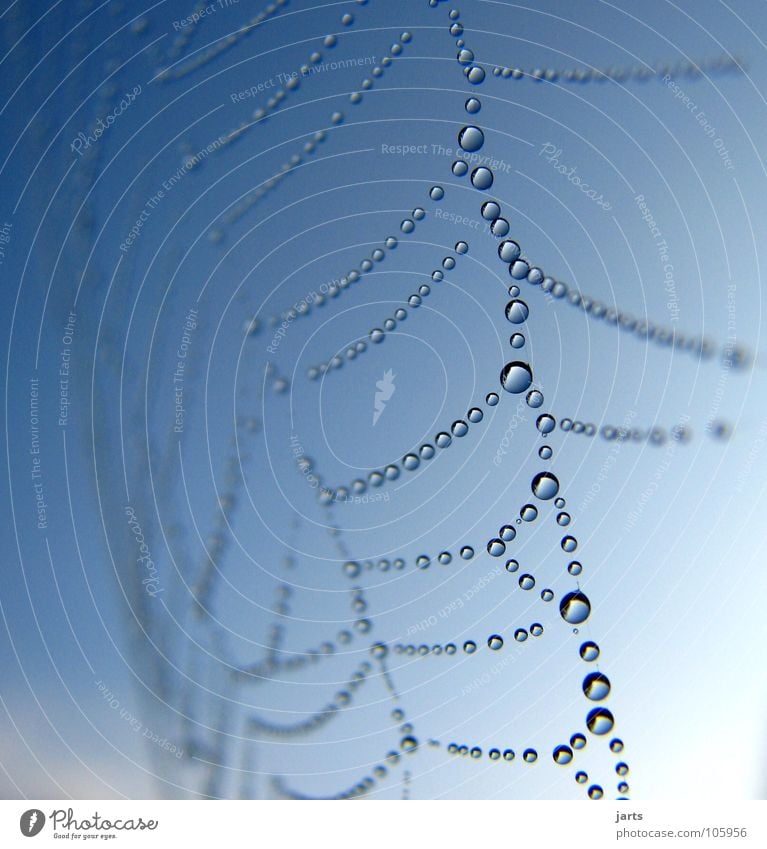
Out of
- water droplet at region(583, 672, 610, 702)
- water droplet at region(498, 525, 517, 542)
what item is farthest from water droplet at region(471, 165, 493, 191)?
water droplet at region(583, 672, 610, 702)

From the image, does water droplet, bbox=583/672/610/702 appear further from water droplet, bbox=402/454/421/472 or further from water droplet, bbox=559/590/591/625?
water droplet, bbox=402/454/421/472

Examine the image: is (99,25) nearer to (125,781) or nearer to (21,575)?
(21,575)

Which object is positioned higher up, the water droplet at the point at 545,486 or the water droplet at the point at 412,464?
the water droplet at the point at 412,464

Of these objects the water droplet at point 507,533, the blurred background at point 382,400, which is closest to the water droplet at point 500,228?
the blurred background at point 382,400

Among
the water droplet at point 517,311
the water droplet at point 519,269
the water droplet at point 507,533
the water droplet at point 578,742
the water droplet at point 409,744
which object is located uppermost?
the water droplet at point 519,269

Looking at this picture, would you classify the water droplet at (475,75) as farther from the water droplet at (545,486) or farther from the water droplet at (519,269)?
the water droplet at (545,486)
